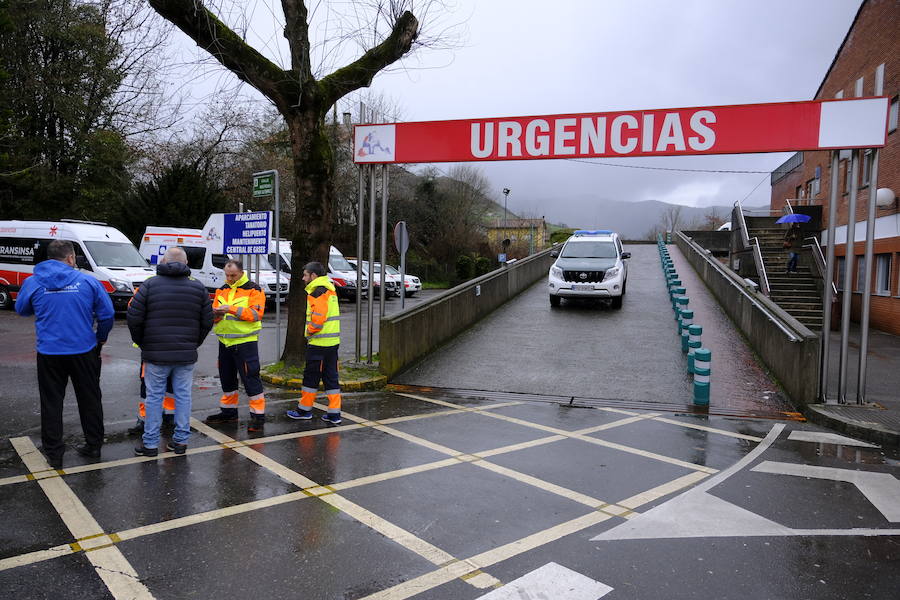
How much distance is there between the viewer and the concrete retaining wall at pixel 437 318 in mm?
10266

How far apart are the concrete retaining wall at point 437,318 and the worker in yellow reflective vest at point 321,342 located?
2687 millimetres

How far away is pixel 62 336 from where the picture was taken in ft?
18.3

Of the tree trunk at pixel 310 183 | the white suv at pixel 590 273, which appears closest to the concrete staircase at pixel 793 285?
the white suv at pixel 590 273

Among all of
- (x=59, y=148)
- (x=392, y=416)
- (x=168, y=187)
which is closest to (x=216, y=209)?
(x=168, y=187)

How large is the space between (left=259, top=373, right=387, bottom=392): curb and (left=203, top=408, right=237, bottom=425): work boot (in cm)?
209

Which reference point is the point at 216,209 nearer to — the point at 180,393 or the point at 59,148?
the point at 59,148

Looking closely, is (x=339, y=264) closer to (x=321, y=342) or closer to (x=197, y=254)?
(x=197, y=254)

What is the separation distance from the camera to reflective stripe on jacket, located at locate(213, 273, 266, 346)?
22.6 ft

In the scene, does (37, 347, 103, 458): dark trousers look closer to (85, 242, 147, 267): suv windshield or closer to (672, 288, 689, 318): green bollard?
(672, 288, 689, 318): green bollard

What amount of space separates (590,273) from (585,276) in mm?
158

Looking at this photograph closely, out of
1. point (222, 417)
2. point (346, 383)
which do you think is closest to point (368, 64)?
point (346, 383)

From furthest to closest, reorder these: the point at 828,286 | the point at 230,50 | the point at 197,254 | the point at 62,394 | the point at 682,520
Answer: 1. the point at 197,254
2. the point at 230,50
3. the point at 828,286
4. the point at 62,394
5. the point at 682,520

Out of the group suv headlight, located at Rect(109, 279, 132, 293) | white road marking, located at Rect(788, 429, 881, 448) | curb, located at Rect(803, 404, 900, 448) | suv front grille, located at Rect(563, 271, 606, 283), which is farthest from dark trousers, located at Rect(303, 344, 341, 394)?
suv front grille, located at Rect(563, 271, 606, 283)

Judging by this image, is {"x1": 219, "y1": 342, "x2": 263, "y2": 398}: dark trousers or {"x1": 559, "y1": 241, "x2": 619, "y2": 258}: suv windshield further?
{"x1": 559, "y1": 241, "x2": 619, "y2": 258}: suv windshield
